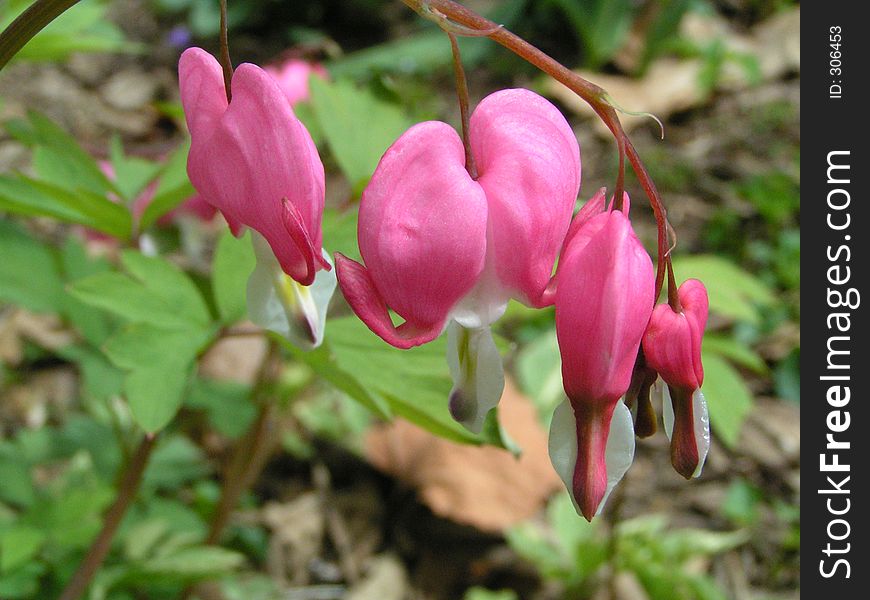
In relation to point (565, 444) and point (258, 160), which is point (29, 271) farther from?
point (565, 444)

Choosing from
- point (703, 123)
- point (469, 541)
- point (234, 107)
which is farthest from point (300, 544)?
point (703, 123)

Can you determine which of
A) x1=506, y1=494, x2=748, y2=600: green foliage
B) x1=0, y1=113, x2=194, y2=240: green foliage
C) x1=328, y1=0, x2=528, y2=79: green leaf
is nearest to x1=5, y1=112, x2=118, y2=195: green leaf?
x1=0, y1=113, x2=194, y2=240: green foliage

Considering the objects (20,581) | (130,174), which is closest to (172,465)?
(20,581)

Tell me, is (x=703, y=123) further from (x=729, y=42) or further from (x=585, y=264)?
(x=585, y=264)

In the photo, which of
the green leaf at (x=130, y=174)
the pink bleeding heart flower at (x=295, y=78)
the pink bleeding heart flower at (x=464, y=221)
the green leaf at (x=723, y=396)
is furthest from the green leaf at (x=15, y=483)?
the green leaf at (x=723, y=396)
